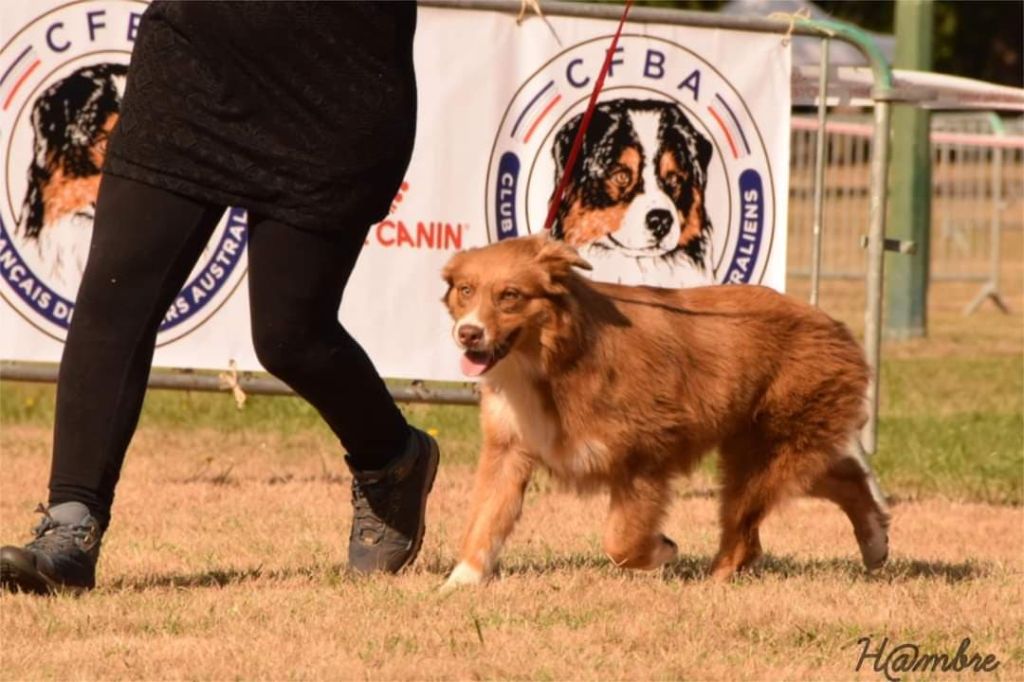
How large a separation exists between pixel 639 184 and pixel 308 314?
2884 mm

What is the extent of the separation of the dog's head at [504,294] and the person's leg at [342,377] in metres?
0.31

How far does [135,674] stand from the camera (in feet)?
14.8

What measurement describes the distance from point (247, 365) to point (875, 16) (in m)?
35.0

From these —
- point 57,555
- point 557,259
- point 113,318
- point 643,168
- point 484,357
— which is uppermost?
point 643,168

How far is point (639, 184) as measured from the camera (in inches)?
318

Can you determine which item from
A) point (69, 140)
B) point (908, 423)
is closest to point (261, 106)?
point (69, 140)

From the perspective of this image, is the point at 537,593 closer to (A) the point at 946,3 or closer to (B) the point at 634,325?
(B) the point at 634,325

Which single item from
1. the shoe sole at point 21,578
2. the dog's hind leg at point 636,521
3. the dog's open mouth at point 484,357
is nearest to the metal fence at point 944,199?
the dog's hind leg at point 636,521

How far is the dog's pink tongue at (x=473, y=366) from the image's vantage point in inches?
225

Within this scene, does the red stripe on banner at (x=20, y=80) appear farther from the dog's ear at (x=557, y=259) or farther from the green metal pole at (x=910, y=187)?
the green metal pole at (x=910, y=187)

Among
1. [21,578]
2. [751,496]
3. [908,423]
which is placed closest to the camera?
[21,578]

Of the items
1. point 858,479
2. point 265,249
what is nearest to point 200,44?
point 265,249

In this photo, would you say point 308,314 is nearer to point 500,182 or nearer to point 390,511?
point 390,511

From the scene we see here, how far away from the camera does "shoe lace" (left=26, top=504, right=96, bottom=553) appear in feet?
17.6
